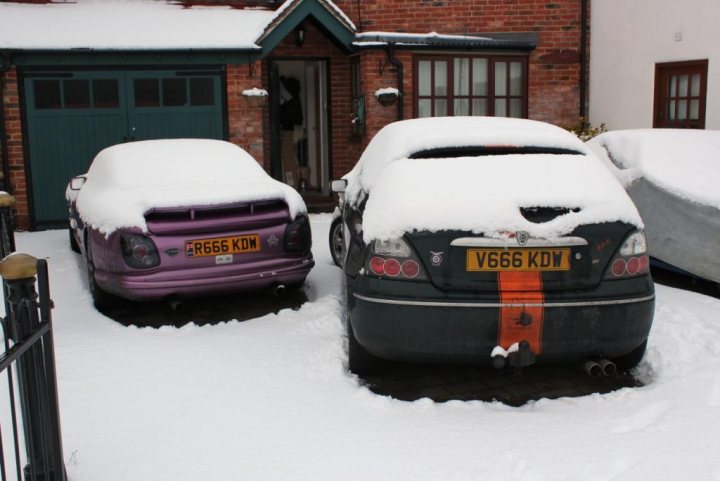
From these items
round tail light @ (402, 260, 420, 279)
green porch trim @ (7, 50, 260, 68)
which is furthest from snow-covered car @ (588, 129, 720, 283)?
green porch trim @ (7, 50, 260, 68)

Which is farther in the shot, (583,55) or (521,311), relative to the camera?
(583,55)

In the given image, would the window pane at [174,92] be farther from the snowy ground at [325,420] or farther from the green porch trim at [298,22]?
the snowy ground at [325,420]

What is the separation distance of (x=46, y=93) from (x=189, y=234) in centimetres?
639

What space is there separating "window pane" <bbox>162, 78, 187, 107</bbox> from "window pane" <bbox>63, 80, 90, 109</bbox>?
1.09 metres

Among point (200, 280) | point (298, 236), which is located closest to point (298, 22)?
point (298, 236)

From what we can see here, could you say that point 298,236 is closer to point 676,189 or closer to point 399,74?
point 676,189

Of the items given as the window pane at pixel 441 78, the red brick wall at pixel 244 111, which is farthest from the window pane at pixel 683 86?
the red brick wall at pixel 244 111

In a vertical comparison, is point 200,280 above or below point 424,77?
below

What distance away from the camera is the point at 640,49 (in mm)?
11570

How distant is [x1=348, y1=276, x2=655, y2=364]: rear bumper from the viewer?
147 inches

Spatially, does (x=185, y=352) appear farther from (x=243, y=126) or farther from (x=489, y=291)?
(x=243, y=126)

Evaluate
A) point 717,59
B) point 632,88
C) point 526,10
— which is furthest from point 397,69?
point 717,59

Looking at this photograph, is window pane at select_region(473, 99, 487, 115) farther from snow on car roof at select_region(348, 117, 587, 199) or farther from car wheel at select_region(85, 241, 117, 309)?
car wheel at select_region(85, 241, 117, 309)

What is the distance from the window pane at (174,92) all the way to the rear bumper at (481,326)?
8048 millimetres
